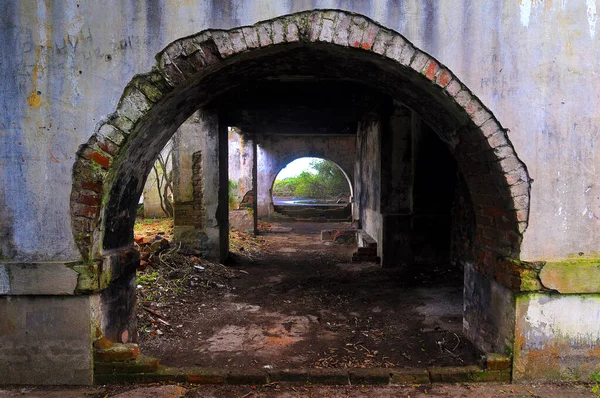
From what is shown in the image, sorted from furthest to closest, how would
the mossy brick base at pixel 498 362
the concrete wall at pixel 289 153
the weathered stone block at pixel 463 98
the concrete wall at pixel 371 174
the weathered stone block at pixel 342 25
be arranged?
the concrete wall at pixel 289 153 < the concrete wall at pixel 371 174 < the mossy brick base at pixel 498 362 < the weathered stone block at pixel 463 98 < the weathered stone block at pixel 342 25

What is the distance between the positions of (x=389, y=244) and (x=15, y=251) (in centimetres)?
628

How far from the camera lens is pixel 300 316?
216 inches

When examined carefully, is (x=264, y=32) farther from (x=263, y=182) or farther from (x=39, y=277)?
(x=263, y=182)

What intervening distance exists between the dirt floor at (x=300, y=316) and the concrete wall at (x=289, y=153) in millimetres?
9436

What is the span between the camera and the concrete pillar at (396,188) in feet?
26.7

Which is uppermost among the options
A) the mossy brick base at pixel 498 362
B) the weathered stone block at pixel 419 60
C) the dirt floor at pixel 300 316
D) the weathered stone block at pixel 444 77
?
the weathered stone block at pixel 419 60

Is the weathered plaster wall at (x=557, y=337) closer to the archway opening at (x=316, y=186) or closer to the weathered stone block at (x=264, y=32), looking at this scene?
the weathered stone block at (x=264, y=32)

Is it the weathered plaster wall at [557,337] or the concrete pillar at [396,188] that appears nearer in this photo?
the weathered plaster wall at [557,337]

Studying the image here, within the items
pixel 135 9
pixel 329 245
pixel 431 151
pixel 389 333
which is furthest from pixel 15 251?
pixel 329 245

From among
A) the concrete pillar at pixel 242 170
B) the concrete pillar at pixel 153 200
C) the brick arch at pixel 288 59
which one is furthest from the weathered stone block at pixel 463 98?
the concrete pillar at pixel 153 200

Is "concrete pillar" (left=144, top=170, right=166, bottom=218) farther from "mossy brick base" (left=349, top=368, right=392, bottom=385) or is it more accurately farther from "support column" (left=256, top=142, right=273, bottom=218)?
"mossy brick base" (left=349, top=368, right=392, bottom=385)

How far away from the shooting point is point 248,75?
409 centimetres

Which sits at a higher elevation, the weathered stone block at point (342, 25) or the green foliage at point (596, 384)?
the weathered stone block at point (342, 25)

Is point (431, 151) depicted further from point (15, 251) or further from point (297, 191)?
point (297, 191)
